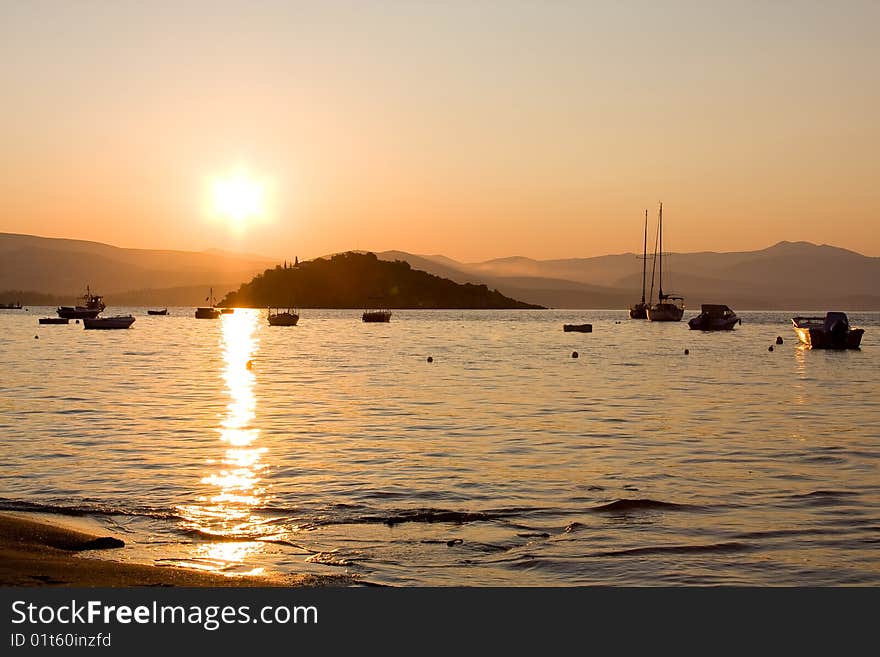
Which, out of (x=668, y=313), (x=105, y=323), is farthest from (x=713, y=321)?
(x=105, y=323)

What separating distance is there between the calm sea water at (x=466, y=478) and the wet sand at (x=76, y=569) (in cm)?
99

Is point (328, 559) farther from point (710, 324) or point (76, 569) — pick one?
point (710, 324)

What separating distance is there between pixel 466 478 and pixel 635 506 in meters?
5.17

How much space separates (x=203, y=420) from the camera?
127 feet


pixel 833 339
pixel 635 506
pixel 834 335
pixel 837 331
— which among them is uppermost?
pixel 837 331

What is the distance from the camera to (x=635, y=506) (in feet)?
67.9

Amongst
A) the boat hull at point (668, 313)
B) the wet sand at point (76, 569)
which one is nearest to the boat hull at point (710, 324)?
the boat hull at point (668, 313)

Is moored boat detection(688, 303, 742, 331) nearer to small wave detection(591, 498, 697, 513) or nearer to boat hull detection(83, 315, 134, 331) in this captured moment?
boat hull detection(83, 315, 134, 331)

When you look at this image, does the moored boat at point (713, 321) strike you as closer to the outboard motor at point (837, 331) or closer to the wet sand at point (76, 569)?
the outboard motor at point (837, 331)

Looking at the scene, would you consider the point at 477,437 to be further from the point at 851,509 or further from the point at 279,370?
the point at 279,370

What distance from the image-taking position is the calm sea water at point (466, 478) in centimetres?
1603

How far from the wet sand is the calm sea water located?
99 cm

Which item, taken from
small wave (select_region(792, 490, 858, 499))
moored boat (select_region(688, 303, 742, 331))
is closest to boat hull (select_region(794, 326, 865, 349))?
moored boat (select_region(688, 303, 742, 331))

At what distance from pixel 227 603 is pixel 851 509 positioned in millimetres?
15081
